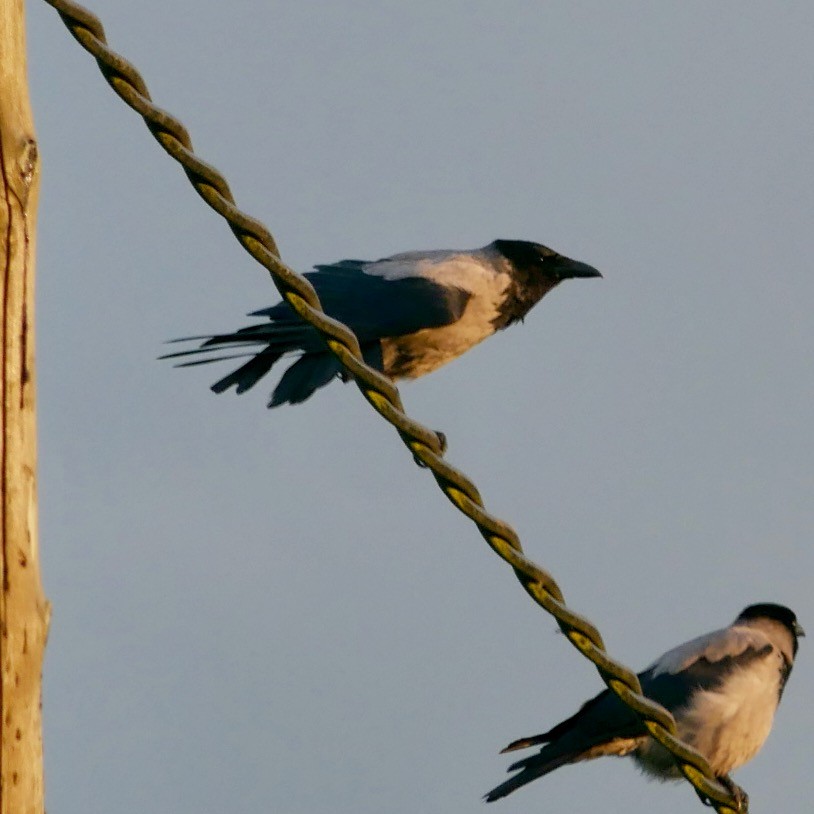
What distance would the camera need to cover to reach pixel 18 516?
8.46 ft

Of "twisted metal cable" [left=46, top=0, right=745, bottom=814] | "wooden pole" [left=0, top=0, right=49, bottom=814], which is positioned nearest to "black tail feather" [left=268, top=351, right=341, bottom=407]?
"twisted metal cable" [left=46, top=0, right=745, bottom=814]

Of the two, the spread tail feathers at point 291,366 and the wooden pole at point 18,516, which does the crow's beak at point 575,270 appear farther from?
the wooden pole at point 18,516

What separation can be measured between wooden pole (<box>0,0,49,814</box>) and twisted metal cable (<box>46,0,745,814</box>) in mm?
205

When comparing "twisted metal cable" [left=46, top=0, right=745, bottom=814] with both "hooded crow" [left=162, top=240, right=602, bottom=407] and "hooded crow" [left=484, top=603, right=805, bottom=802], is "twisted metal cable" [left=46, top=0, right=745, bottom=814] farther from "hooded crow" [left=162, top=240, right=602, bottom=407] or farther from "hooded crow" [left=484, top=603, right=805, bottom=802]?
"hooded crow" [left=484, top=603, right=805, bottom=802]

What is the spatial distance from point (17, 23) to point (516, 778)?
16.1 ft

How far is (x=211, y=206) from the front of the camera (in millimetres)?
2820

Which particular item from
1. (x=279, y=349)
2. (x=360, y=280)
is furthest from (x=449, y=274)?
(x=279, y=349)

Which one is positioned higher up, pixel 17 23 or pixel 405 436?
pixel 17 23

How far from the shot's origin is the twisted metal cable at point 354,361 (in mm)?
2793

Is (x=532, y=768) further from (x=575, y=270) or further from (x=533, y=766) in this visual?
(x=575, y=270)

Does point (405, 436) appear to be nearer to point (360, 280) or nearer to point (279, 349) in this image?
point (279, 349)

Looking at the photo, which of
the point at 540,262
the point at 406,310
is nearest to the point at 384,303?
the point at 406,310

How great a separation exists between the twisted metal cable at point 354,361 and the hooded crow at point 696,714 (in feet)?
13.6

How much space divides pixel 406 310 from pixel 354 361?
14.0 ft
